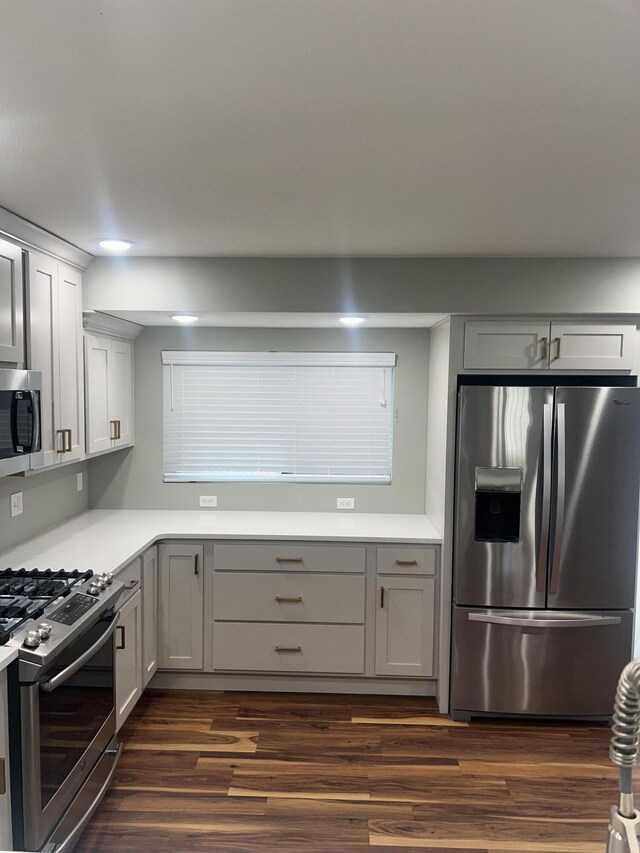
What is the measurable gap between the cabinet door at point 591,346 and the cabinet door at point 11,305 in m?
2.44

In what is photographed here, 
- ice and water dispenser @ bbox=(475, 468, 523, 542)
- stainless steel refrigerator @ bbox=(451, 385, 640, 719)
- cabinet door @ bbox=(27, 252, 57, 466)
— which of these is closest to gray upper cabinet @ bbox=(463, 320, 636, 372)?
stainless steel refrigerator @ bbox=(451, 385, 640, 719)

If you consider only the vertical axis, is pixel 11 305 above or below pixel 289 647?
above

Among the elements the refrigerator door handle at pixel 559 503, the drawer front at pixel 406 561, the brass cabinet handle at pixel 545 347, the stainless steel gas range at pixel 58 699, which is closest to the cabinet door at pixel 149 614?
the stainless steel gas range at pixel 58 699

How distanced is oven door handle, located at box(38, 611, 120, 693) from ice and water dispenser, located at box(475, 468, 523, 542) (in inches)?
70.5

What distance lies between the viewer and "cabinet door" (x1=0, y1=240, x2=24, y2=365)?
218cm

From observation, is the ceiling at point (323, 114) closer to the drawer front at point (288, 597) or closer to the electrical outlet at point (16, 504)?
the electrical outlet at point (16, 504)

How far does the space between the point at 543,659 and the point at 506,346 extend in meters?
1.61

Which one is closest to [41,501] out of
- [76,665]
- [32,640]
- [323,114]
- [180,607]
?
Result: [180,607]

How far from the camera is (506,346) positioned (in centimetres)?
296

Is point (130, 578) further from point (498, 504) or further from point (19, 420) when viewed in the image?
point (498, 504)

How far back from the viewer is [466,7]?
979 mm

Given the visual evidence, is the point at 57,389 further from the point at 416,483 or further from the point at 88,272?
the point at 416,483

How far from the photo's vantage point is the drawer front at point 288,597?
10.5 feet

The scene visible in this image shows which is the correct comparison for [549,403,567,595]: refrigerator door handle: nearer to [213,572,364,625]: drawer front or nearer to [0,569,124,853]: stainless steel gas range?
[213,572,364,625]: drawer front
